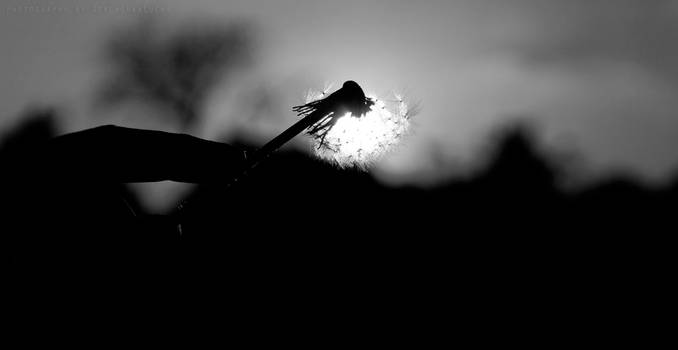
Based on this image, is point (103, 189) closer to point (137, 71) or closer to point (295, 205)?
point (295, 205)

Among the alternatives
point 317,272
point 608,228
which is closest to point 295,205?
point 317,272

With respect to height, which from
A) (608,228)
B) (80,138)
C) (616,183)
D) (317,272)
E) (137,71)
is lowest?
(80,138)

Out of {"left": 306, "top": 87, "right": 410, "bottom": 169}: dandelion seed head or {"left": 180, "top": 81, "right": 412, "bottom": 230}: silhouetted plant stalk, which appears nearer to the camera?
{"left": 180, "top": 81, "right": 412, "bottom": 230}: silhouetted plant stalk

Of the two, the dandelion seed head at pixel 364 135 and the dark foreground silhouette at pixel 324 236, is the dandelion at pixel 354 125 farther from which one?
the dark foreground silhouette at pixel 324 236

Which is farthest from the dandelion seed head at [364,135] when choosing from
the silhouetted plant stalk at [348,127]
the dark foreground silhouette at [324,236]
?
the dark foreground silhouette at [324,236]

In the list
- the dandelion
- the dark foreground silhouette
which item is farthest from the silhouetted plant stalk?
the dark foreground silhouette

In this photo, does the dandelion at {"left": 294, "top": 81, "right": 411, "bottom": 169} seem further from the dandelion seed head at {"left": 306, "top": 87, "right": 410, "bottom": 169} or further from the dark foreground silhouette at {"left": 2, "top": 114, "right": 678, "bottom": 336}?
the dark foreground silhouette at {"left": 2, "top": 114, "right": 678, "bottom": 336}

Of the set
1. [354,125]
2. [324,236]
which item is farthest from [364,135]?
[324,236]

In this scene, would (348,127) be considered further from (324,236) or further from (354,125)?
(324,236)
